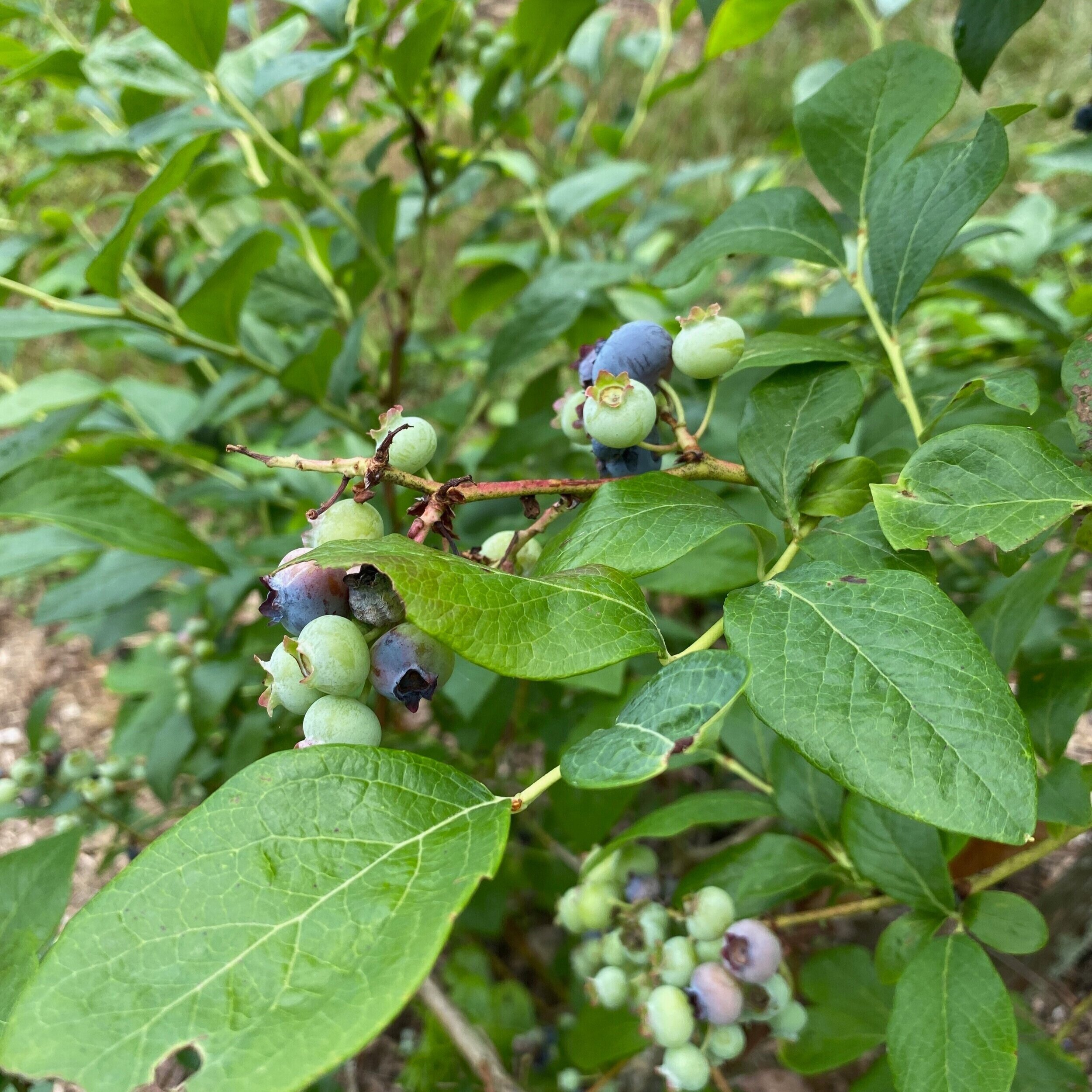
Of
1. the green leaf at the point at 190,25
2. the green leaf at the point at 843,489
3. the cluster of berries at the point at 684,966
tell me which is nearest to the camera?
the green leaf at the point at 843,489

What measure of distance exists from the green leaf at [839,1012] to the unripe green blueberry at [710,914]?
31cm

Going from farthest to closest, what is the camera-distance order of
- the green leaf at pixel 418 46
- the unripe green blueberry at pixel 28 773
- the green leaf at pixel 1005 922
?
the unripe green blueberry at pixel 28 773
the green leaf at pixel 418 46
the green leaf at pixel 1005 922

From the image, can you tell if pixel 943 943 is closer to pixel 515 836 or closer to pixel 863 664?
pixel 863 664

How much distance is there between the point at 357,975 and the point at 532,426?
1.12 meters

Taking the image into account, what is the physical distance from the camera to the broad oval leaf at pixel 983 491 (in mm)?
536

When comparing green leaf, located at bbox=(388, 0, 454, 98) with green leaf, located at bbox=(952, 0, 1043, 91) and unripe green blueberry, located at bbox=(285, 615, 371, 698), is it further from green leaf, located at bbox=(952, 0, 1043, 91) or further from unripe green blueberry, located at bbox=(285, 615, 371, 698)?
unripe green blueberry, located at bbox=(285, 615, 371, 698)

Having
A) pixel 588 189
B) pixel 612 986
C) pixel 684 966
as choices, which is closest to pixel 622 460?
pixel 684 966

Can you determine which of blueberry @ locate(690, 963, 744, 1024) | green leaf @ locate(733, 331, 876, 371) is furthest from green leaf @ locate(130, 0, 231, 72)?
blueberry @ locate(690, 963, 744, 1024)

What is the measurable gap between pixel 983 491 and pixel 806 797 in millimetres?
516

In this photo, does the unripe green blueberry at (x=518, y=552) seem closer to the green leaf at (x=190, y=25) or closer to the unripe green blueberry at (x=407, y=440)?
the unripe green blueberry at (x=407, y=440)

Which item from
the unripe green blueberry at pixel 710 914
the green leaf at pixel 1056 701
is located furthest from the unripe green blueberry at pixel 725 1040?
the green leaf at pixel 1056 701

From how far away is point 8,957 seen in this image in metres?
0.74

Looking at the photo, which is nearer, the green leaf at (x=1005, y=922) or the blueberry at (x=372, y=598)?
the blueberry at (x=372, y=598)

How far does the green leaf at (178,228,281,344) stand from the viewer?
3.85 feet
